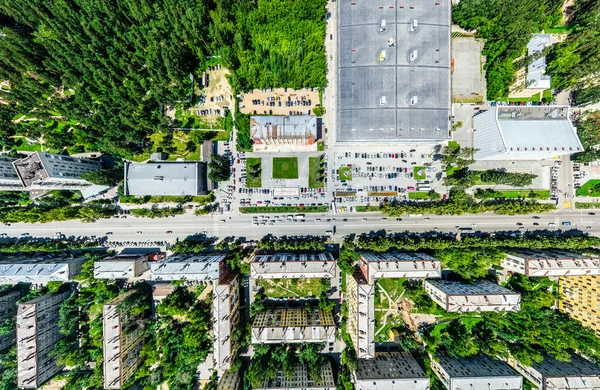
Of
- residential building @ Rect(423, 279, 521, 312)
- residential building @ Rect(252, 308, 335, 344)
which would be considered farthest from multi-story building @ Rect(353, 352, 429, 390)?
residential building @ Rect(423, 279, 521, 312)

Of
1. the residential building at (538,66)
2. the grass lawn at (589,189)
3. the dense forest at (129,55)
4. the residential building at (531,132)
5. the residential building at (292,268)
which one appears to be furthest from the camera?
the grass lawn at (589,189)

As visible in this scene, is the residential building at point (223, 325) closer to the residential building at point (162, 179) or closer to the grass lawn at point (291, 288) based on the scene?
the grass lawn at point (291, 288)

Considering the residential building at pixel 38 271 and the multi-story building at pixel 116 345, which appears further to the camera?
the residential building at pixel 38 271

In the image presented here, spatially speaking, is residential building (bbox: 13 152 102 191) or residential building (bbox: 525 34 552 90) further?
residential building (bbox: 525 34 552 90)

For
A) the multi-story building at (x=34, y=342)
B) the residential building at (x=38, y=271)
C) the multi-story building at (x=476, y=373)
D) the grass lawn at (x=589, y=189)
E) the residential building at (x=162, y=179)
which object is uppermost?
the residential building at (x=162, y=179)

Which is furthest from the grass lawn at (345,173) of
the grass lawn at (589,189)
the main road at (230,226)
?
the grass lawn at (589,189)

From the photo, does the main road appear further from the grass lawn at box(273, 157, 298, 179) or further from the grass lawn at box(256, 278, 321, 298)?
the grass lawn at box(256, 278, 321, 298)
